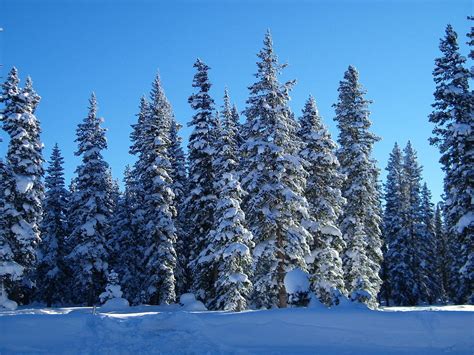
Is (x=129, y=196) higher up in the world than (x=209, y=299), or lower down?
higher up

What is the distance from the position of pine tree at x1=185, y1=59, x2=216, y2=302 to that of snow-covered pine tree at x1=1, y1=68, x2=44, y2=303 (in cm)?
1137

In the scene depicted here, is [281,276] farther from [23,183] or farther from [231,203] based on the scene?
[23,183]

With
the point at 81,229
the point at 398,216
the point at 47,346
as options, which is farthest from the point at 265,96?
the point at 398,216

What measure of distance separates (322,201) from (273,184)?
20.5 ft

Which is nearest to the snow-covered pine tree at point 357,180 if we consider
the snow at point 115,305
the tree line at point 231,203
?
the tree line at point 231,203

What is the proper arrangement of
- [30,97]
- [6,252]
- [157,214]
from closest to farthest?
[6,252], [30,97], [157,214]

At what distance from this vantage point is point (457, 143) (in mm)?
24016

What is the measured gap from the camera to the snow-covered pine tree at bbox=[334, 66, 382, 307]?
30.5 meters

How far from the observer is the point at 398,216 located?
48781 millimetres

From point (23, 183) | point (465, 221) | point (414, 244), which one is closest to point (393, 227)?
point (414, 244)

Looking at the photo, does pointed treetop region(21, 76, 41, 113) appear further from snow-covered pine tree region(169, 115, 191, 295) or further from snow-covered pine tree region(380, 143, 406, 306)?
snow-covered pine tree region(380, 143, 406, 306)

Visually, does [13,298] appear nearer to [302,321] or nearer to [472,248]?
[302,321]

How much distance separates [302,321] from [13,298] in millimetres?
24884

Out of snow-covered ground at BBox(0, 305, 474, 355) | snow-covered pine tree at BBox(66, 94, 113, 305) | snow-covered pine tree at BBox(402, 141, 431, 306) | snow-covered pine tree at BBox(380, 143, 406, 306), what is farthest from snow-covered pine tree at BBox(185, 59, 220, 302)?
snow-covered pine tree at BBox(402, 141, 431, 306)
